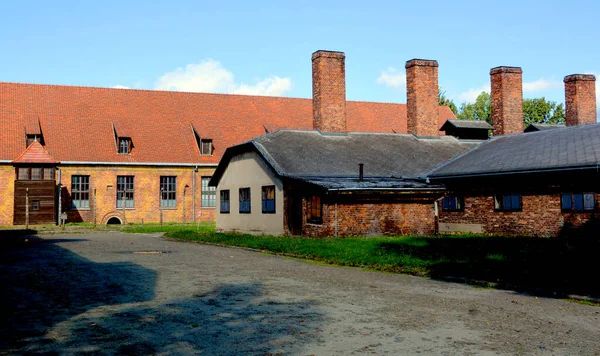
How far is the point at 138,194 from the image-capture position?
40812mm

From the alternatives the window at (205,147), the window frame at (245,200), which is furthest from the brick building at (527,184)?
the window at (205,147)

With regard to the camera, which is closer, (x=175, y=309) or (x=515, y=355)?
(x=515, y=355)

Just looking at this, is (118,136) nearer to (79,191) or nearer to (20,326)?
(79,191)

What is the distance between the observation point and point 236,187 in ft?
95.9

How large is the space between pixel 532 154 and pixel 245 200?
1242 centimetres

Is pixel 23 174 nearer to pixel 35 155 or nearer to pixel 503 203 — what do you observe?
pixel 35 155

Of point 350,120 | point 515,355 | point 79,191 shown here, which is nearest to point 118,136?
point 79,191

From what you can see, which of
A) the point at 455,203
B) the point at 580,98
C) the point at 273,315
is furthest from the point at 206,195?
the point at 273,315

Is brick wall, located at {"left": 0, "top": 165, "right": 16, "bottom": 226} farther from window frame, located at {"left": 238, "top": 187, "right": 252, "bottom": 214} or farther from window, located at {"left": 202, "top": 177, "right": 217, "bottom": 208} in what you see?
window frame, located at {"left": 238, "top": 187, "right": 252, "bottom": 214}

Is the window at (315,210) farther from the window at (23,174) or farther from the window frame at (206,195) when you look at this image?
the window at (23,174)

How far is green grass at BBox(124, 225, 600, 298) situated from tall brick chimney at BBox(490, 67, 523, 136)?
13072 millimetres

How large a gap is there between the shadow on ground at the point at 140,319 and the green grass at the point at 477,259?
405cm

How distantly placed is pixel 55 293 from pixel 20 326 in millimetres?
2692

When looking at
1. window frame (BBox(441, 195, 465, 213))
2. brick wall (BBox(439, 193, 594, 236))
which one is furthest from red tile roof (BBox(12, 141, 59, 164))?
brick wall (BBox(439, 193, 594, 236))
